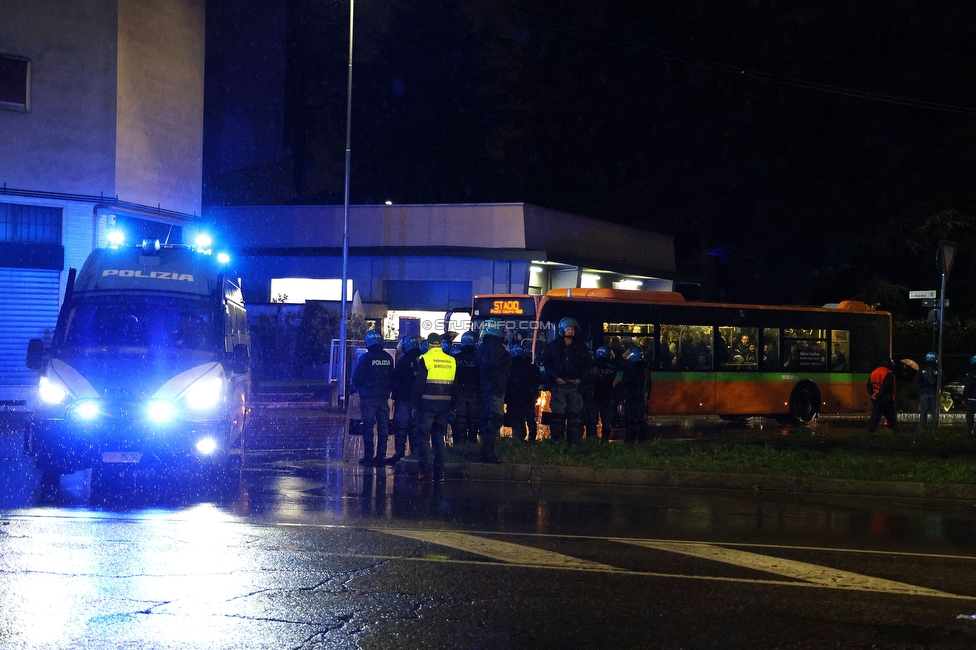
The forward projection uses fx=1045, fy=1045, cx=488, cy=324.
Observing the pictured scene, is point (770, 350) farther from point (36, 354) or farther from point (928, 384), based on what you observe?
point (36, 354)

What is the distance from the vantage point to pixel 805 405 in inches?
1009

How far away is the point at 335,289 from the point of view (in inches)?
1547

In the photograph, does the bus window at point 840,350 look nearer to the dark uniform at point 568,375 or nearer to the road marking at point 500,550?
the dark uniform at point 568,375

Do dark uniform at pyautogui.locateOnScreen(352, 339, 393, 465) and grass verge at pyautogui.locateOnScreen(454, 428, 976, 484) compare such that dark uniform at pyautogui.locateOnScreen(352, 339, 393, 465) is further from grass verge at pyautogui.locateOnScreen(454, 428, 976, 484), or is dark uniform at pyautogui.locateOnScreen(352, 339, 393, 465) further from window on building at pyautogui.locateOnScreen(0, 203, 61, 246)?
window on building at pyautogui.locateOnScreen(0, 203, 61, 246)

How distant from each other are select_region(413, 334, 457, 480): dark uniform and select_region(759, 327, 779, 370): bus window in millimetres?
12944

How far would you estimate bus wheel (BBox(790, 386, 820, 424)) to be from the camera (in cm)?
2548

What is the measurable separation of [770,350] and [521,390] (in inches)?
416

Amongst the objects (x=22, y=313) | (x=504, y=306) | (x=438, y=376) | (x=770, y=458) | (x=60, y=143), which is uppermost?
(x=60, y=143)

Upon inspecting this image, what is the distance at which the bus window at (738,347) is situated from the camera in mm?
A: 24125

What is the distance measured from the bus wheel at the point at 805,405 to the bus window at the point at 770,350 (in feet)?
3.77

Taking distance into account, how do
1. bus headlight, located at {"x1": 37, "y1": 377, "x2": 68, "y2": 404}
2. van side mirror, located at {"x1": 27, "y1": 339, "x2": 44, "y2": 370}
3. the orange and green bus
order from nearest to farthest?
bus headlight, located at {"x1": 37, "y1": 377, "x2": 68, "y2": 404} < van side mirror, located at {"x1": 27, "y1": 339, "x2": 44, "y2": 370} < the orange and green bus

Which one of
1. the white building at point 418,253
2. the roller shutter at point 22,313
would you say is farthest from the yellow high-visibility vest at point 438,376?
the white building at point 418,253

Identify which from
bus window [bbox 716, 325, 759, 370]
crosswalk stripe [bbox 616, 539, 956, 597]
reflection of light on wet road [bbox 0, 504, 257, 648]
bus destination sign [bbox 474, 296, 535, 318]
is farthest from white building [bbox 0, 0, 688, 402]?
crosswalk stripe [bbox 616, 539, 956, 597]

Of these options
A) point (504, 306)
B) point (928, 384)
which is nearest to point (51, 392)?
point (504, 306)
